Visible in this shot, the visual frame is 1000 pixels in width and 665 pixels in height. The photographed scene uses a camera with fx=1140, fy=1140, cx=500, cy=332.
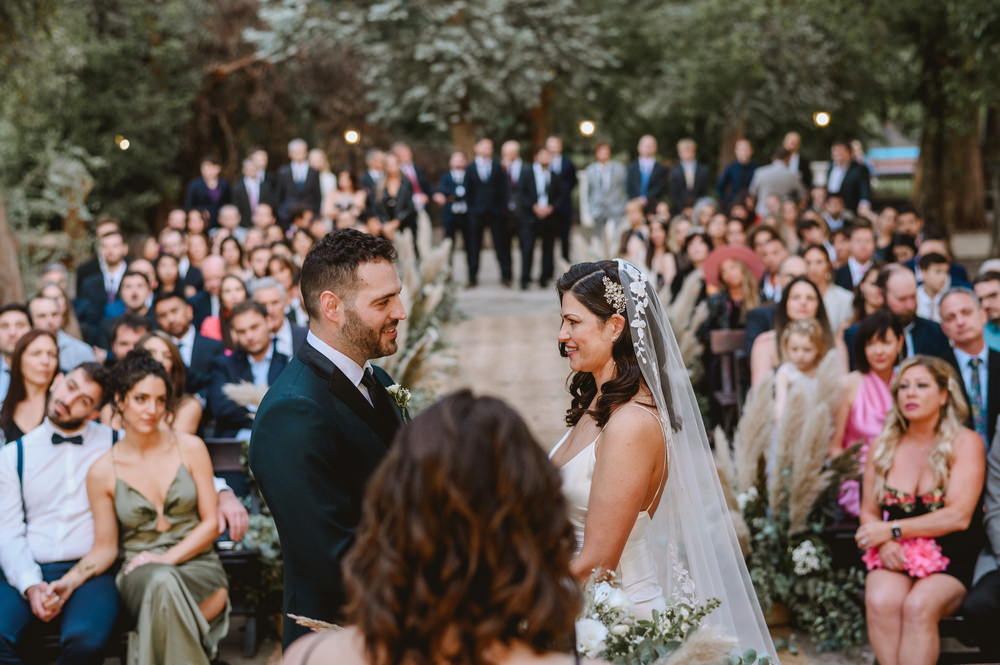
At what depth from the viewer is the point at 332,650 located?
5.99 ft

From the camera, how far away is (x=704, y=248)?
1084cm

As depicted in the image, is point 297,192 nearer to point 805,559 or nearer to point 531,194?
point 531,194

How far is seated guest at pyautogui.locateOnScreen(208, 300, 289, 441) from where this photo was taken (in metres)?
6.94

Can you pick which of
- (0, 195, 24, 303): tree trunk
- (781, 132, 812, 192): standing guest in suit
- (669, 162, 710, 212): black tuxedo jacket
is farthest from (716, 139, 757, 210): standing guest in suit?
(0, 195, 24, 303): tree trunk

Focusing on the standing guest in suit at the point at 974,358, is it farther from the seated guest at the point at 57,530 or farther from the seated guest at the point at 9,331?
the seated guest at the point at 9,331

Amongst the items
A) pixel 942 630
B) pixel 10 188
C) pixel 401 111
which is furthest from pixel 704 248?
pixel 10 188

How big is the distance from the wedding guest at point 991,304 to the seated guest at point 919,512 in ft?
7.00

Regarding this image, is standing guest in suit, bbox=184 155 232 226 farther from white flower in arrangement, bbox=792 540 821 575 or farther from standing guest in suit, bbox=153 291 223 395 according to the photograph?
white flower in arrangement, bbox=792 540 821 575

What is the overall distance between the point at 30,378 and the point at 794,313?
4.36 m

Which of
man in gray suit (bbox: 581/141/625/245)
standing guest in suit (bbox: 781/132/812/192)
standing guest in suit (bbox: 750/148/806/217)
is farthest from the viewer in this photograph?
man in gray suit (bbox: 581/141/625/245)

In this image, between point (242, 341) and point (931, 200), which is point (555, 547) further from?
point (931, 200)

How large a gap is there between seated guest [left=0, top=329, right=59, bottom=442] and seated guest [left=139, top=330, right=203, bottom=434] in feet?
1.54

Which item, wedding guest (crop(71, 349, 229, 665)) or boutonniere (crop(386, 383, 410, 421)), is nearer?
boutonniere (crop(386, 383, 410, 421))

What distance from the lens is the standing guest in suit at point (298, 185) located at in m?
15.5
